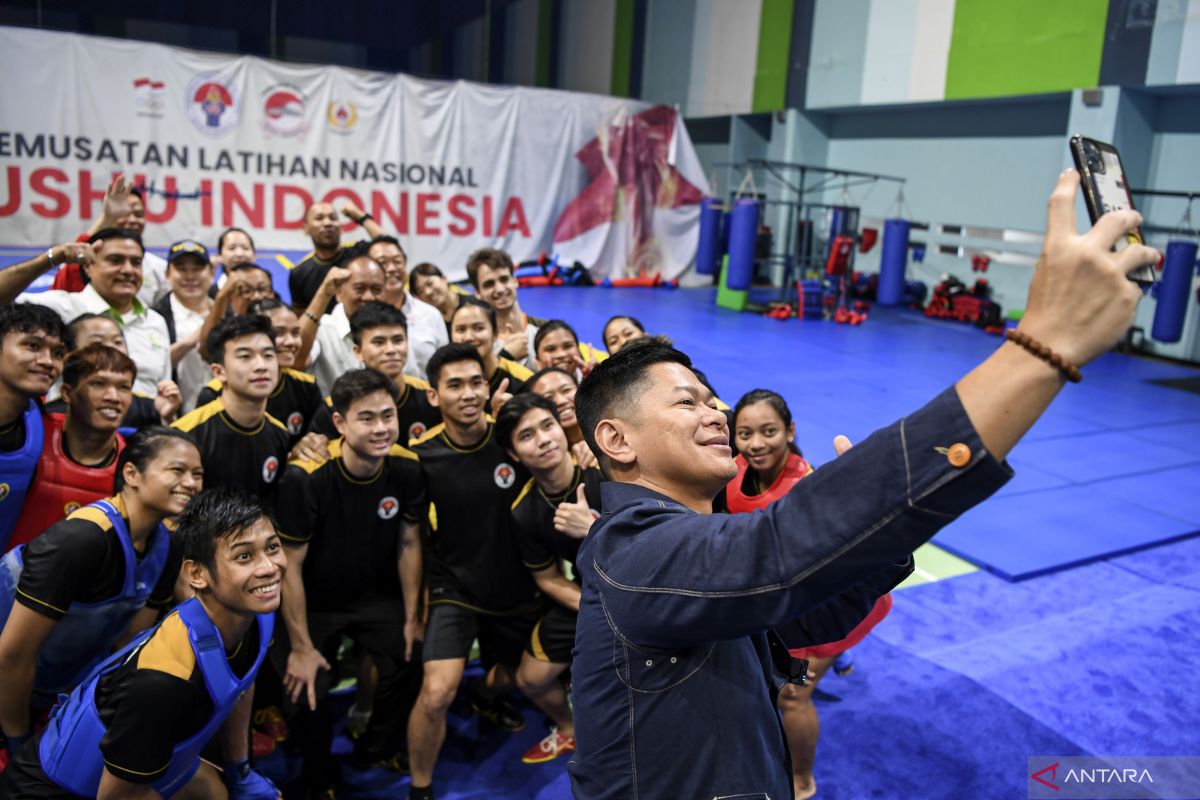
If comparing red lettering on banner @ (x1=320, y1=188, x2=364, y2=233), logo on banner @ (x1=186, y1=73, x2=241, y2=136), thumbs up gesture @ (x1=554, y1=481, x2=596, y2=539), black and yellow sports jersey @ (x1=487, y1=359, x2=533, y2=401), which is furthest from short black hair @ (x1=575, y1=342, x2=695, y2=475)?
logo on banner @ (x1=186, y1=73, x2=241, y2=136)

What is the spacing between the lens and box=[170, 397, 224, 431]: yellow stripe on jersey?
412cm

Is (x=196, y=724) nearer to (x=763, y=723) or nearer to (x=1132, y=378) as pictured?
(x=763, y=723)

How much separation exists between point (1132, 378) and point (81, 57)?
16.5 m

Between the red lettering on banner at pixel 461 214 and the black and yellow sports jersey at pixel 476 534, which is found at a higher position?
the red lettering on banner at pixel 461 214

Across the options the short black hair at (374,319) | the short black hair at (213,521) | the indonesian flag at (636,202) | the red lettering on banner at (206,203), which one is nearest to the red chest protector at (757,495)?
the short black hair at (213,521)

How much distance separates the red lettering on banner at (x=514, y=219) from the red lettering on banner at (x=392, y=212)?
1970 millimetres

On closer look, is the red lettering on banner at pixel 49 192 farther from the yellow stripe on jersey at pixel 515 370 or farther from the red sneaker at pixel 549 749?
the red sneaker at pixel 549 749

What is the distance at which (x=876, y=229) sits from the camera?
18.4m

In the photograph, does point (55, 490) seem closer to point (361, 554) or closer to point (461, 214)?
point (361, 554)

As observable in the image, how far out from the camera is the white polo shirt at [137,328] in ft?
17.0

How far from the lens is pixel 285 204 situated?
15.7m

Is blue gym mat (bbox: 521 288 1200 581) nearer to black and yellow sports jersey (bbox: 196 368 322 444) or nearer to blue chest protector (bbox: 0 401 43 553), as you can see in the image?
→ black and yellow sports jersey (bbox: 196 368 322 444)

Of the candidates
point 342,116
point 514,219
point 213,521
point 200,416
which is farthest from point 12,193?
point 213,521

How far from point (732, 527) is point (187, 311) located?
570 centimetres
